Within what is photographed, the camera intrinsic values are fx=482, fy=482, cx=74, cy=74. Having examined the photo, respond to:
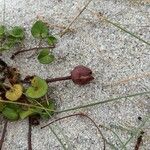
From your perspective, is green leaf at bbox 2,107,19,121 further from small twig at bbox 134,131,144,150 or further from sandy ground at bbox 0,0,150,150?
small twig at bbox 134,131,144,150

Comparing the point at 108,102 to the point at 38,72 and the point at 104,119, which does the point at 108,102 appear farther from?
the point at 38,72

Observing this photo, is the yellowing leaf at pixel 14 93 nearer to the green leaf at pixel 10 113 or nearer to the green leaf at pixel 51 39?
the green leaf at pixel 10 113

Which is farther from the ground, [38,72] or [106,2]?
[106,2]

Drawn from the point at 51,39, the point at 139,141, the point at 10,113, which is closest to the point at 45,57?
the point at 51,39

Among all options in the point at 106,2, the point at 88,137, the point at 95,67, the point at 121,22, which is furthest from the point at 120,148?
the point at 106,2

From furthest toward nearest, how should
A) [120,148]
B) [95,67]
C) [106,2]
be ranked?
[106,2] < [95,67] < [120,148]

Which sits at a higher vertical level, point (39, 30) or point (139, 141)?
point (39, 30)

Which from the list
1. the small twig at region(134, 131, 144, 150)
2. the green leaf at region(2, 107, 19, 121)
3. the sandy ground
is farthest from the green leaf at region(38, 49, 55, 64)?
the small twig at region(134, 131, 144, 150)

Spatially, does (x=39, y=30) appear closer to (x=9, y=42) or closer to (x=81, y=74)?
(x=9, y=42)
